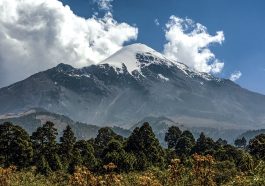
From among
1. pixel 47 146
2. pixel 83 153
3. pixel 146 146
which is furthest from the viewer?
pixel 83 153

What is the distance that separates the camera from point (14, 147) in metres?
80.6

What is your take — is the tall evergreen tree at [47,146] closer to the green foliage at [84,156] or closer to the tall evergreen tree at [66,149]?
the tall evergreen tree at [66,149]

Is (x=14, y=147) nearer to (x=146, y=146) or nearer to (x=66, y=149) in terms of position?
(x=66, y=149)

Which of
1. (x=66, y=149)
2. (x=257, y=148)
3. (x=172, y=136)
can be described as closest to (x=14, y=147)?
(x=66, y=149)

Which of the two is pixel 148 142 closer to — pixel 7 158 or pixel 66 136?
pixel 66 136

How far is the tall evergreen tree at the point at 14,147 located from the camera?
79750 millimetres

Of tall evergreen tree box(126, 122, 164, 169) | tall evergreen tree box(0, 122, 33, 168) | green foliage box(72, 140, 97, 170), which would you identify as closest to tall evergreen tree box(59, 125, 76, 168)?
green foliage box(72, 140, 97, 170)

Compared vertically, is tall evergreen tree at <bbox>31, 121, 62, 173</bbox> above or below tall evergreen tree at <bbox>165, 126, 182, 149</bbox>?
below

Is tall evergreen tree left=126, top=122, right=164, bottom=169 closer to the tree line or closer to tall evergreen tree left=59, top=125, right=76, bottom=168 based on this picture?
the tree line

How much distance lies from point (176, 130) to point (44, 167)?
6311 centimetres

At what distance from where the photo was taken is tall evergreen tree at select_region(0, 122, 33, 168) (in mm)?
79750

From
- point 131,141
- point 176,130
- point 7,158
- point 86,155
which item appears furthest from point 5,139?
point 176,130

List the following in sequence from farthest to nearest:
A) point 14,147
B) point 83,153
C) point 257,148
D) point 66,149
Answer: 1. point 66,149
2. point 83,153
3. point 14,147
4. point 257,148

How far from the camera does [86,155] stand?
8419cm
